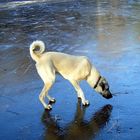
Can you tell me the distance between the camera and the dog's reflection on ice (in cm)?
685

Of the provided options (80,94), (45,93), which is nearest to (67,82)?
(80,94)

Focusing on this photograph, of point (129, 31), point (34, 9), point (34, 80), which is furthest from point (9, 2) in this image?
point (34, 80)

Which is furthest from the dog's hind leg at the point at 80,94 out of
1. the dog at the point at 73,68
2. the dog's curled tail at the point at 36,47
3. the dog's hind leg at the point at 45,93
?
the dog's curled tail at the point at 36,47

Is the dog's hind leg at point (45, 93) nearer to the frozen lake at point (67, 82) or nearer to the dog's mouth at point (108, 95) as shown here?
the frozen lake at point (67, 82)

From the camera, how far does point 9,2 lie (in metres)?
26.2

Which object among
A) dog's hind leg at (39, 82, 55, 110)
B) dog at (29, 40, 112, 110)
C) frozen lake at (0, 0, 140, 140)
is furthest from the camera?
dog at (29, 40, 112, 110)

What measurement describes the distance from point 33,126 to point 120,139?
1473 mm

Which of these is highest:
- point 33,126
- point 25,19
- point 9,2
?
point 33,126

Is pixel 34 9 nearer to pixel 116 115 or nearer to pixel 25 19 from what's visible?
pixel 25 19

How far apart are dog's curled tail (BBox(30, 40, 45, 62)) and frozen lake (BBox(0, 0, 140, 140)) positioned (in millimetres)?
860

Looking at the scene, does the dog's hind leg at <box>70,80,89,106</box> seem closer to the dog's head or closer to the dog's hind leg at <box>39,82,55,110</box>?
the dog's head

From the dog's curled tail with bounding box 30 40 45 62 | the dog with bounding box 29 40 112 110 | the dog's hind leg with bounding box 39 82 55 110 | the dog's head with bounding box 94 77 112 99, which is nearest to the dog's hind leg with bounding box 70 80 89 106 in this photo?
the dog with bounding box 29 40 112 110

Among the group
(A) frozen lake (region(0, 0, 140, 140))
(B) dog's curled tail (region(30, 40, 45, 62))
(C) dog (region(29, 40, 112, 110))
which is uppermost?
(B) dog's curled tail (region(30, 40, 45, 62))

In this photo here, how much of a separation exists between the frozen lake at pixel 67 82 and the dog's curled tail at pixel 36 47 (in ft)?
2.82
